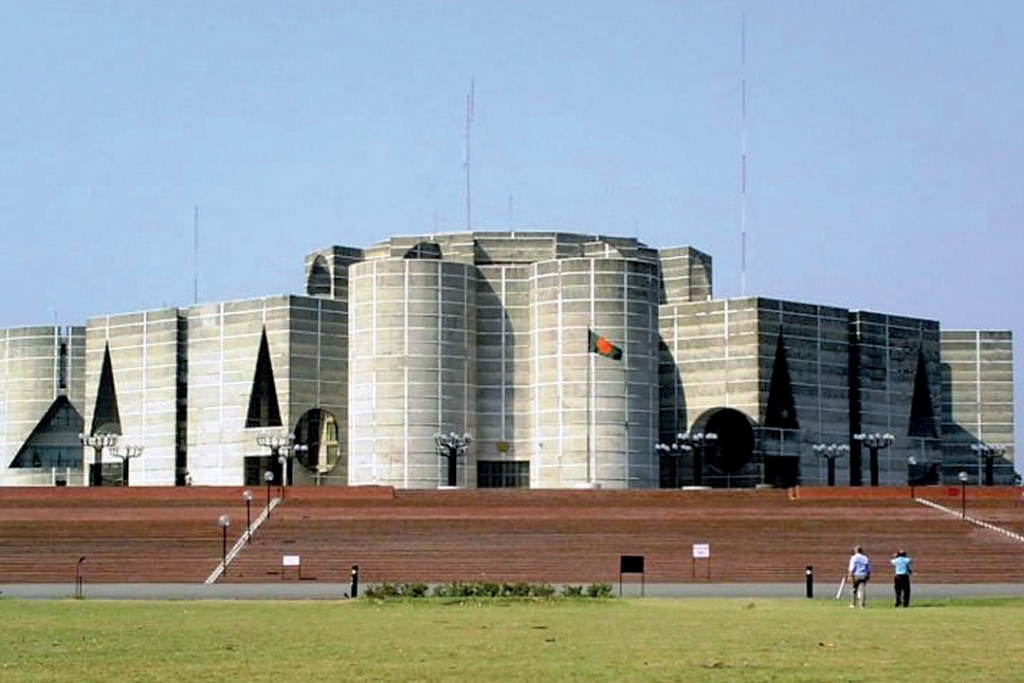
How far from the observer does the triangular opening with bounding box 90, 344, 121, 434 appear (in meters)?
102

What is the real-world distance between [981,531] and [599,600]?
2617 centimetres

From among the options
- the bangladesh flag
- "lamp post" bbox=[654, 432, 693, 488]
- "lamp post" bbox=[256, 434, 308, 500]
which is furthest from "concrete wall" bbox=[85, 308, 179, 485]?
"lamp post" bbox=[654, 432, 693, 488]

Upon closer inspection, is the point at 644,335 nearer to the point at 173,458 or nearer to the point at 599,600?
the point at 173,458

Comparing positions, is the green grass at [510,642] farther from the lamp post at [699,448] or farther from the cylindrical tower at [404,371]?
the lamp post at [699,448]

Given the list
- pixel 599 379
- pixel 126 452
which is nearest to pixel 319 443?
pixel 126 452

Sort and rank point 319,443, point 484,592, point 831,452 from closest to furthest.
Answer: point 484,592
point 831,452
point 319,443

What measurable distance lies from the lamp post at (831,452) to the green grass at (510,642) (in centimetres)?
5724

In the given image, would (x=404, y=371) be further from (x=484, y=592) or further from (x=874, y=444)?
(x=484, y=592)

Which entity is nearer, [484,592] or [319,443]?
[484,592]

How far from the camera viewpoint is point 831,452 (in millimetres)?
90812

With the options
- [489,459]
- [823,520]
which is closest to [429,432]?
[489,459]

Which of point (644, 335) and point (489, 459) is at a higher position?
point (644, 335)

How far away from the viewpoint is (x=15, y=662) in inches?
807

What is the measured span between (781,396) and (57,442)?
42.8 meters
